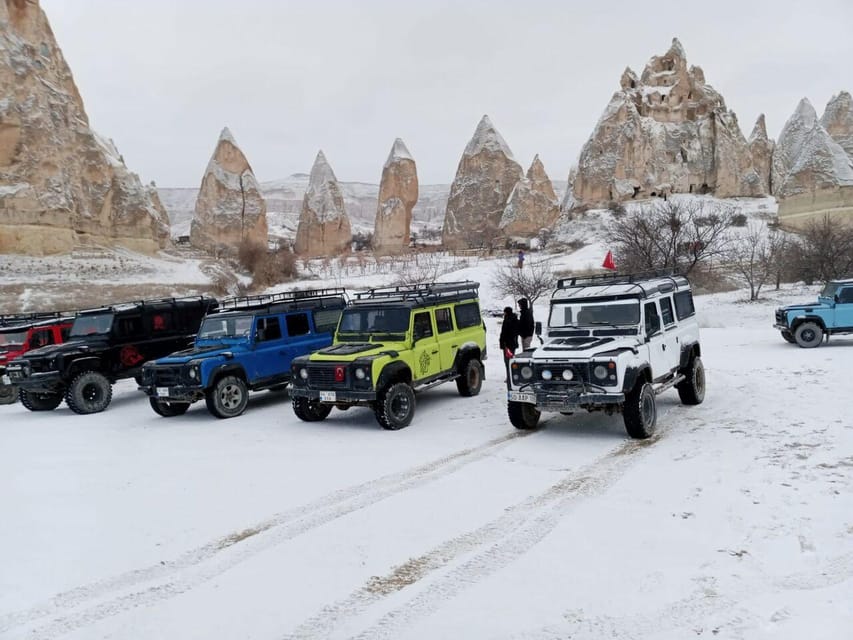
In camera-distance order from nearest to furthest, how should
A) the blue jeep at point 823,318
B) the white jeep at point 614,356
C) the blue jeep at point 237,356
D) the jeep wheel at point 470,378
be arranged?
the white jeep at point 614,356
the blue jeep at point 237,356
the jeep wheel at point 470,378
the blue jeep at point 823,318

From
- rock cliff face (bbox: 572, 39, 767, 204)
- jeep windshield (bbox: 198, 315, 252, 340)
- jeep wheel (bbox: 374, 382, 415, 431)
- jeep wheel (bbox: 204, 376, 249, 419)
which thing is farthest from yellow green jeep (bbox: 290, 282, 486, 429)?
rock cliff face (bbox: 572, 39, 767, 204)

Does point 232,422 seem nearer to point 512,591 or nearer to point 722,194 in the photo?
point 512,591

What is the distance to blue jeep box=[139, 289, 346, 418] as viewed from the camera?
10586 millimetres

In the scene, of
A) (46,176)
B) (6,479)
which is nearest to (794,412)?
(6,479)

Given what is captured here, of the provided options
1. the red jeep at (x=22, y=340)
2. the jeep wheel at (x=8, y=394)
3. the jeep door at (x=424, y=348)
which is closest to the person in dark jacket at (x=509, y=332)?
the jeep door at (x=424, y=348)

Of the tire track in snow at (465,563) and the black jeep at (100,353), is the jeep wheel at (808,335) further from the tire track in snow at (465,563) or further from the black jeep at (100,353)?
the black jeep at (100,353)

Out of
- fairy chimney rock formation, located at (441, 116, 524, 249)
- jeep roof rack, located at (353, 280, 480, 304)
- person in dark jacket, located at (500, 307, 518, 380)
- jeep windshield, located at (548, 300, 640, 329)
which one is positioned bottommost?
person in dark jacket, located at (500, 307, 518, 380)

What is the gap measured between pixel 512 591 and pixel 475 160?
7060 cm

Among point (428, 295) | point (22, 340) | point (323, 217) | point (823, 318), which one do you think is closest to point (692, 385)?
point (428, 295)

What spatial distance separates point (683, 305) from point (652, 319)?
1547 mm

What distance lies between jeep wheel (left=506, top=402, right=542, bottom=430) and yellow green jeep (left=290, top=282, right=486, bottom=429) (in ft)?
5.49

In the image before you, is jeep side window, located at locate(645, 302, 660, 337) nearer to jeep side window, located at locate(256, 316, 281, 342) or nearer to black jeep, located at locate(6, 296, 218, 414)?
jeep side window, located at locate(256, 316, 281, 342)

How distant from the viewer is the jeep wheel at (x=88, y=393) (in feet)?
39.4

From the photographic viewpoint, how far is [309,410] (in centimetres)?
999
